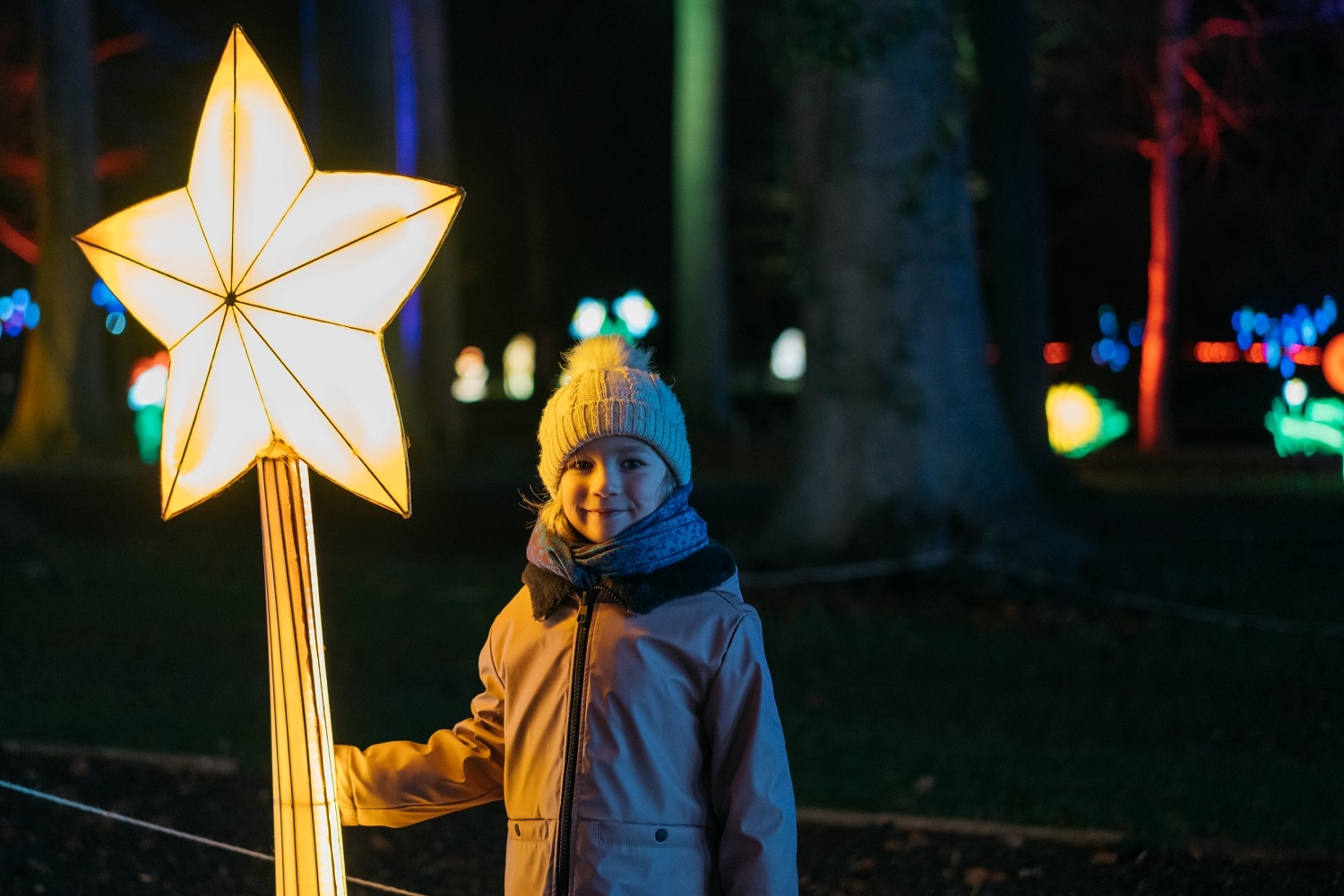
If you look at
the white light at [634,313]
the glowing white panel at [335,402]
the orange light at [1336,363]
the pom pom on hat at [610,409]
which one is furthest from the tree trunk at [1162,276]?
the glowing white panel at [335,402]

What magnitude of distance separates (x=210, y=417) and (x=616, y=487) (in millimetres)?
793

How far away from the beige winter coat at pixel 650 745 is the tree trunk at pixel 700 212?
26239 mm

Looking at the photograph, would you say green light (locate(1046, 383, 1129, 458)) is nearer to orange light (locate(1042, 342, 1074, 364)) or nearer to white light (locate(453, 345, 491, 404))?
orange light (locate(1042, 342, 1074, 364))

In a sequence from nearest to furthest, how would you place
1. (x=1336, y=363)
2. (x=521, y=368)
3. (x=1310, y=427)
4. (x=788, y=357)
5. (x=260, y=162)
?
(x=260, y=162)
(x=1336, y=363)
(x=1310, y=427)
(x=788, y=357)
(x=521, y=368)

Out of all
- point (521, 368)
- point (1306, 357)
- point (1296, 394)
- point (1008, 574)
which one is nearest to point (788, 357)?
point (521, 368)

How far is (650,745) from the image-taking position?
2703mm

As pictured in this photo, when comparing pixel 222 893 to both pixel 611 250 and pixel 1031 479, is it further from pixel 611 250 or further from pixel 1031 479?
pixel 611 250

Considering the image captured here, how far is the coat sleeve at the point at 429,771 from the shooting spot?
2.91 meters

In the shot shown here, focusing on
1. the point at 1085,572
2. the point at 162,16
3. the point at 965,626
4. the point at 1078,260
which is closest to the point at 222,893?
the point at 965,626

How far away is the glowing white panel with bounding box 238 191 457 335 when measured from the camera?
9.41 feet

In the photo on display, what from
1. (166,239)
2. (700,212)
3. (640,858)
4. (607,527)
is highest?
(700,212)

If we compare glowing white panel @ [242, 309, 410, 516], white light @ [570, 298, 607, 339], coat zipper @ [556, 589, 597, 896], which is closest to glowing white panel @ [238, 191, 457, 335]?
glowing white panel @ [242, 309, 410, 516]

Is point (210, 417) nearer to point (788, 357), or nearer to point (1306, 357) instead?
point (1306, 357)

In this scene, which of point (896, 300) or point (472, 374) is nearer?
point (896, 300)
